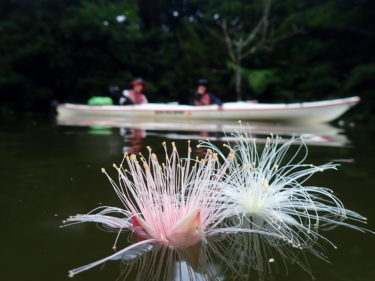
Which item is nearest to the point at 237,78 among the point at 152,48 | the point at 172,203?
the point at 152,48

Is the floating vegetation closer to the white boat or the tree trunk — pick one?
the white boat

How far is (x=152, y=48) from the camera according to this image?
1168cm

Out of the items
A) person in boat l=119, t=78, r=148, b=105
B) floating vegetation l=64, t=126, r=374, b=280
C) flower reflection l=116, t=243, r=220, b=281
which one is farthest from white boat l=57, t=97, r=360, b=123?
flower reflection l=116, t=243, r=220, b=281

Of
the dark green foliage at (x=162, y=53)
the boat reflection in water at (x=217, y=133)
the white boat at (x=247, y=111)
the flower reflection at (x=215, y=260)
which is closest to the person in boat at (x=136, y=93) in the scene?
the white boat at (x=247, y=111)

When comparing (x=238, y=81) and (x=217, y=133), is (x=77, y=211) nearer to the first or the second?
(x=217, y=133)

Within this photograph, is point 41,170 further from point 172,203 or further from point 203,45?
point 203,45

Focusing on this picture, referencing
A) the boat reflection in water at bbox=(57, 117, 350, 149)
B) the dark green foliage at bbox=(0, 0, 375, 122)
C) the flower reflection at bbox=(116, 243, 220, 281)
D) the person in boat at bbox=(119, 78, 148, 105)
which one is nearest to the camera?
the flower reflection at bbox=(116, 243, 220, 281)

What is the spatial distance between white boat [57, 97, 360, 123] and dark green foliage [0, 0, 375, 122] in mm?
3328

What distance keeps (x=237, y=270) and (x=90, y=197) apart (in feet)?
2.67

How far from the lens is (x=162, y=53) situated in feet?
37.8

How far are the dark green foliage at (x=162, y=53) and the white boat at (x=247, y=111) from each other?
333 cm

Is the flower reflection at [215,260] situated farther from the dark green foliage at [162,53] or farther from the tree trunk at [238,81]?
the tree trunk at [238,81]

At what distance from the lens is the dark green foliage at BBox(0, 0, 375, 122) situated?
382 inches

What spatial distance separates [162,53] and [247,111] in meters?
6.02
